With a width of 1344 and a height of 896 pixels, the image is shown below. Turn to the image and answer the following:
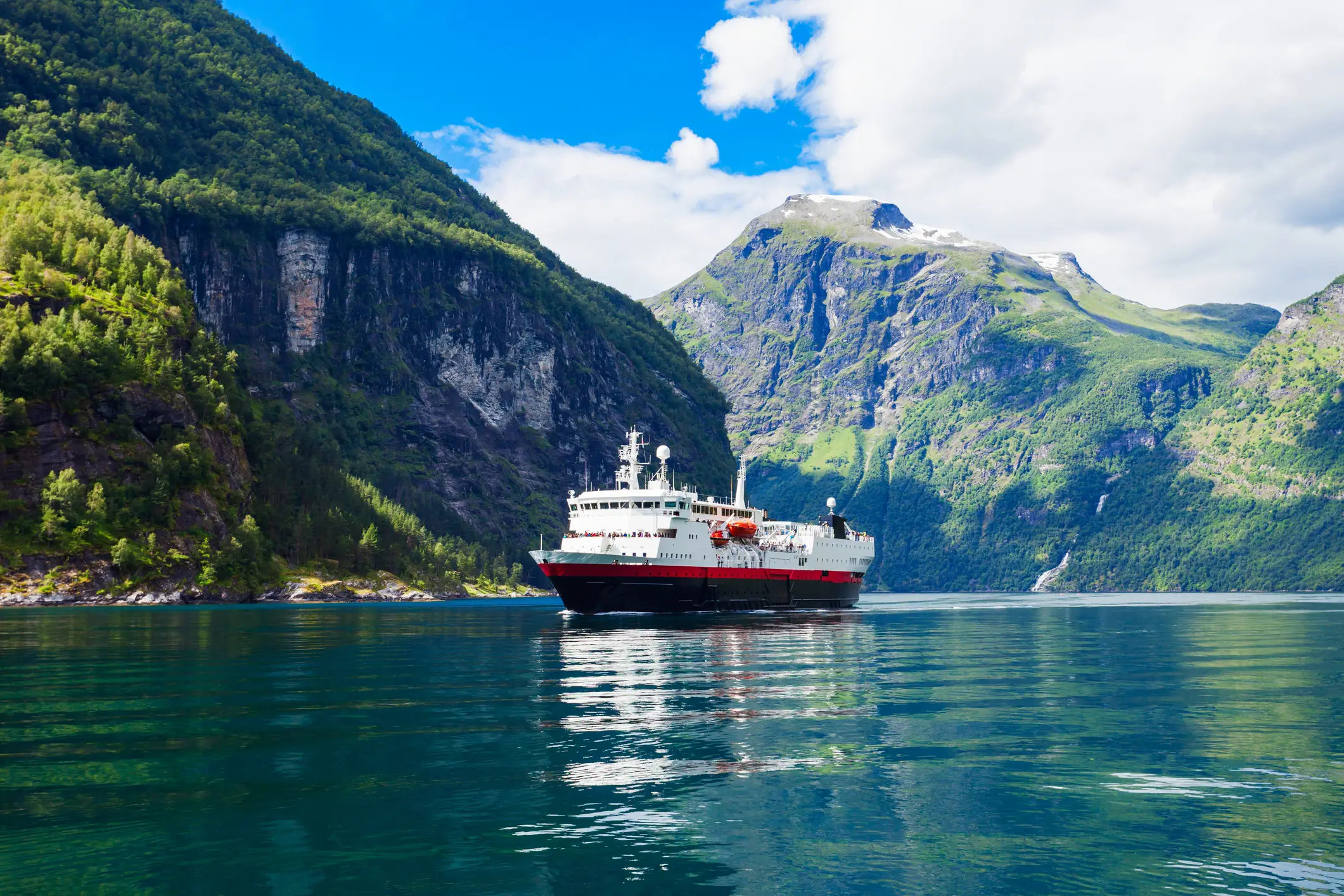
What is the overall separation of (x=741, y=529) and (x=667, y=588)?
1933 centimetres

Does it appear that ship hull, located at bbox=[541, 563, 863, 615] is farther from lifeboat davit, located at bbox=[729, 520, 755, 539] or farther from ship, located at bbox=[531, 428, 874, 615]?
lifeboat davit, located at bbox=[729, 520, 755, 539]

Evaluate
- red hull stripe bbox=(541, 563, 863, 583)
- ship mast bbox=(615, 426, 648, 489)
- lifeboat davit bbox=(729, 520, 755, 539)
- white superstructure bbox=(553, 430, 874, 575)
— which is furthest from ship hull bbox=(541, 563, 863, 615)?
ship mast bbox=(615, 426, 648, 489)

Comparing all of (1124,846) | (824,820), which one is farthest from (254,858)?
(1124,846)

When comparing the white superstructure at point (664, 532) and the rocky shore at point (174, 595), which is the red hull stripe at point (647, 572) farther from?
the rocky shore at point (174, 595)

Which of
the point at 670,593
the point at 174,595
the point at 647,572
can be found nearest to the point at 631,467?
the point at 647,572

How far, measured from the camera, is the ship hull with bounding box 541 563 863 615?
11281 cm

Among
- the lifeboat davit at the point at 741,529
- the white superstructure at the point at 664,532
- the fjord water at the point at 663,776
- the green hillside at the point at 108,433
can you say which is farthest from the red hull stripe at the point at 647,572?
the green hillside at the point at 108,433

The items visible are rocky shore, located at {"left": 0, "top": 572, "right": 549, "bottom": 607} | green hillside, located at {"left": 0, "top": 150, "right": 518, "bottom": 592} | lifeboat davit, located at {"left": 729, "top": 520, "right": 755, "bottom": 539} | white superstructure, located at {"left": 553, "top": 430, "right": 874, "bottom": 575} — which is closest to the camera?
white superstructure, located at {"left": 553, "top": 430, "right": 874, "bottom": 575}

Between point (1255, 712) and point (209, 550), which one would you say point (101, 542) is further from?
point (1255, 712)

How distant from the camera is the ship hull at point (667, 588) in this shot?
113 metres

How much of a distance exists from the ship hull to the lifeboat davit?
4.68 meters

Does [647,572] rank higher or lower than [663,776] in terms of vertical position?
higher

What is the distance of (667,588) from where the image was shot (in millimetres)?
117062

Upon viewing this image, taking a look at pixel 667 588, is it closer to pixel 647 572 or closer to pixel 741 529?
pixel 647 572
